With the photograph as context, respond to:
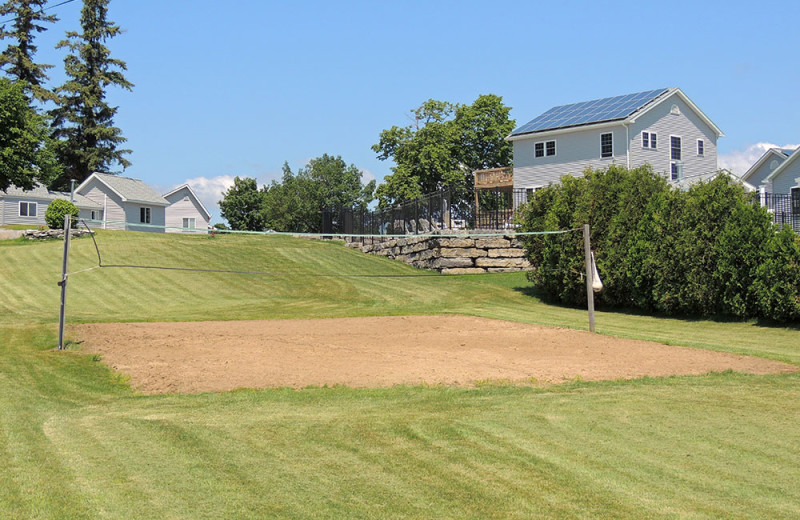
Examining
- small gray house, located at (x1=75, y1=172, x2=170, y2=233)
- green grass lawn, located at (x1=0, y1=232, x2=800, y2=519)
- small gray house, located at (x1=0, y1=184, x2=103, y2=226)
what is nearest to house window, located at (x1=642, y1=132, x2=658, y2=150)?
green grass lawn, located at (x1=0, y1=232, x2=800, y2=519)

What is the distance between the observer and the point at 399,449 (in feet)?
21.2

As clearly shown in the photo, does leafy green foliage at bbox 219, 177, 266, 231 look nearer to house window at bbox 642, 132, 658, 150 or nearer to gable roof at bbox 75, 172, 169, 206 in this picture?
gable roof at bbox 75, 172, 169, 206

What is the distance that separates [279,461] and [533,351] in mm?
7944

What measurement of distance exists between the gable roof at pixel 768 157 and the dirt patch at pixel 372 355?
34.9 metres

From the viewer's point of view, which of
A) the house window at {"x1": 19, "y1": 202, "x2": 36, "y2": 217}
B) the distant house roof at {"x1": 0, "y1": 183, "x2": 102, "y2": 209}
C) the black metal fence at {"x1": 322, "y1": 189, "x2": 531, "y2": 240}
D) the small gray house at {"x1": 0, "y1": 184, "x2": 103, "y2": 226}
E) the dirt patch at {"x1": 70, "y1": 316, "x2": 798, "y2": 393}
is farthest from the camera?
the distant house roof at {"x1": 0, "y1": 183, "x2": 102, "y2": 209}

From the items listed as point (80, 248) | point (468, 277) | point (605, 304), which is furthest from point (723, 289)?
point (80, 248)

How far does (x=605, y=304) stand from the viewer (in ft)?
74.8

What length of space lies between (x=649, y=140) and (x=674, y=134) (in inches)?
89.0

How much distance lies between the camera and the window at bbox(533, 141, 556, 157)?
41.9 meters

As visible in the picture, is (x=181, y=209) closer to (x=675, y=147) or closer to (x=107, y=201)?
(x=107, y=201)

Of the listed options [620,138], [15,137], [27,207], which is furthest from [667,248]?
A: [27,207]

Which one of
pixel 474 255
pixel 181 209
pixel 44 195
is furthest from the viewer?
pixel 181 209

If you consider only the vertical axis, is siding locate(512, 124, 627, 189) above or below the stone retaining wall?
above

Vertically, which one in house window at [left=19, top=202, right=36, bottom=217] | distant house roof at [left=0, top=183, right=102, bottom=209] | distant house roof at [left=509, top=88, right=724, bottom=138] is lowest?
house window at [left=19, top=202, right=36, bottom=217]
